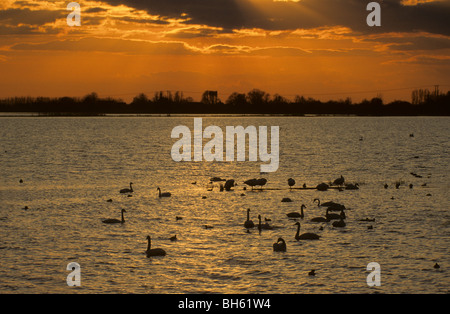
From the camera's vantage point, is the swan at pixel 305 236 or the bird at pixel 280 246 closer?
the bird at pixel 280 246

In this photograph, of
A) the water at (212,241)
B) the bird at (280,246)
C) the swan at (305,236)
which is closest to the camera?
the water at (212,241)

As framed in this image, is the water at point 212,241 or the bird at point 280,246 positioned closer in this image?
the water at point 212,241

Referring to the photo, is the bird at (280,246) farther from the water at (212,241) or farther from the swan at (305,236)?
the swan at (305,236)

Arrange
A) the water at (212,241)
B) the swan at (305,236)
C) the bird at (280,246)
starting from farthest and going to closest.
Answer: the swan at (305,236) < the bird at (280,246) < the water at (212,241)

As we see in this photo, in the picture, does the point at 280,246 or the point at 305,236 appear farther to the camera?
the point at 305,236

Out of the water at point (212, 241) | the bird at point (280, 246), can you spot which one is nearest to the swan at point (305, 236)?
the water at point (212, 241)

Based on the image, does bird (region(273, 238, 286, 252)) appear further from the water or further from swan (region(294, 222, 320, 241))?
swan (region(294, 222, 320, 241))

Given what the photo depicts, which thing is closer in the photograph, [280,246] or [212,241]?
[280,246]

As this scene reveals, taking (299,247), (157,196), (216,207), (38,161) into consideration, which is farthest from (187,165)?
(299,247)

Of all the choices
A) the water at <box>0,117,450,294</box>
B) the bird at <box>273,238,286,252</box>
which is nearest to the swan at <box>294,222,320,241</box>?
the water at <box>0,117,450,294</box>

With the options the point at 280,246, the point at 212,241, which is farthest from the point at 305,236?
the point at 212,241

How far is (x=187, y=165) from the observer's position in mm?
78188

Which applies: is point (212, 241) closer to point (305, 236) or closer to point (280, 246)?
point (280, 246)

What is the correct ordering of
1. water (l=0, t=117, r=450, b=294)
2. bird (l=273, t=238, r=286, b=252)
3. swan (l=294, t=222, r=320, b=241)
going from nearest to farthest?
water (l=0, t=117, r=450, b=294), bird (l=273, t=238, r=286, b=252), swan (l=294, t=222, r=320, b=241)
